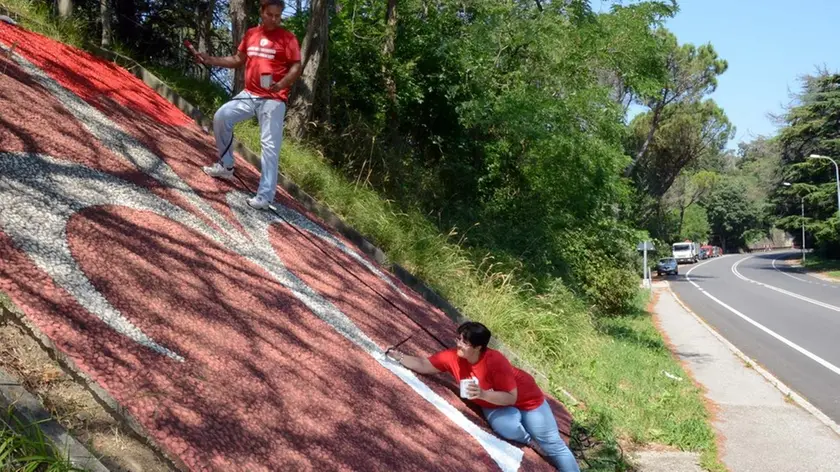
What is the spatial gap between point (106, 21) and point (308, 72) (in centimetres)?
377

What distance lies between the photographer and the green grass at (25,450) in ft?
8.87

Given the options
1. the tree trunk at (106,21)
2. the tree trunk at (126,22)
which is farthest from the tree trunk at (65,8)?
the tree trunk at (126,22)

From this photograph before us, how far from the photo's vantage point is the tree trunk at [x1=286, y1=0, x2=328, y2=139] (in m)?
11.2

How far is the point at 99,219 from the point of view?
16.8 ft

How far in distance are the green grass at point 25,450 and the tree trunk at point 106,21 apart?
9.58 metres

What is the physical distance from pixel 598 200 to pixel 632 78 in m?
2.88

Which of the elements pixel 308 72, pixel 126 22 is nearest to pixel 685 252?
pixel 126 22

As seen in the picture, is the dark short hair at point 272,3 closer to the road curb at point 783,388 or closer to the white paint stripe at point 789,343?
the road curb at point 783,388

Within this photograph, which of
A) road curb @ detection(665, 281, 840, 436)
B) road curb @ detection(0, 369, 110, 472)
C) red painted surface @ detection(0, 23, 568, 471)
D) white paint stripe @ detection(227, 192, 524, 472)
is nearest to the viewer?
road curb @ detection(0, 369, 110, 472)

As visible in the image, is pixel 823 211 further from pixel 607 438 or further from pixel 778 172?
pixel 607 438

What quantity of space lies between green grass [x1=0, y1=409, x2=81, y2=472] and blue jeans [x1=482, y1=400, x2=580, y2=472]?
358 cm

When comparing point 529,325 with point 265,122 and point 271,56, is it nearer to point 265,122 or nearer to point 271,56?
point 265,122

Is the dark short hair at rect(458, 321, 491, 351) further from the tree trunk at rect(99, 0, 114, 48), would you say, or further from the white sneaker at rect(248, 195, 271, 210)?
the tree trunk at rect(99, 0, 114, 48)

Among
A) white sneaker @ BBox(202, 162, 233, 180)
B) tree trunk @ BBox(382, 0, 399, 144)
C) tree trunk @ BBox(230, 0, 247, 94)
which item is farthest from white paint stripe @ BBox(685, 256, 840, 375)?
white sneaker @ BBox(202, 162, 233, 180)
